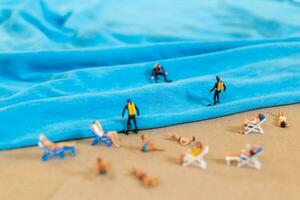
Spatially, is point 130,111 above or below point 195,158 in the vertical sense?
above

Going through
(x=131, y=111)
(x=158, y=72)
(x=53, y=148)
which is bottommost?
(x=53, y=148)

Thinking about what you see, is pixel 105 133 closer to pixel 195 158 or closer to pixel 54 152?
pixel 54 152

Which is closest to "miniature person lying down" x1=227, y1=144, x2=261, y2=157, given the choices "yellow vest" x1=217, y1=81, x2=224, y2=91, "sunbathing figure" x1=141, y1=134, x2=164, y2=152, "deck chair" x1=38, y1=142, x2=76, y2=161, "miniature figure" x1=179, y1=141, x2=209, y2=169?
"miniature figure" x1=179, y1=141, x2=209, y2=169

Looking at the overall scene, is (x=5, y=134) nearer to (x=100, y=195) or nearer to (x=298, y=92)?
(x=100, y=195)

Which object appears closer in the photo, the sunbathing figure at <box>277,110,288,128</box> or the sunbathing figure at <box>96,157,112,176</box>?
the sunbathing figure at <box>96,157,112,176</box>

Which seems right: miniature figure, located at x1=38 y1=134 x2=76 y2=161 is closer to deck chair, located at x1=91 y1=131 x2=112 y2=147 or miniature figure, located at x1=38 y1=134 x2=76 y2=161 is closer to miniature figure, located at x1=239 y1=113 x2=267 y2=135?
deck chair, located at x1=91 y1=131 x2=112 y2=147

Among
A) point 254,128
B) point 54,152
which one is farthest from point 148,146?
point 254,128

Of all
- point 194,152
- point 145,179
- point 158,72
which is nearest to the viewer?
point 145,179
